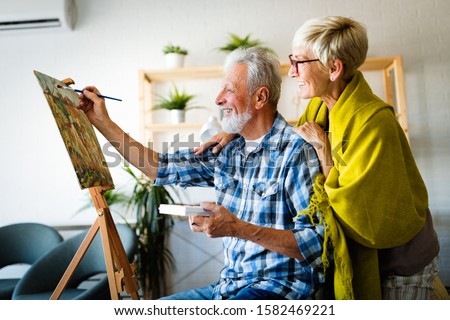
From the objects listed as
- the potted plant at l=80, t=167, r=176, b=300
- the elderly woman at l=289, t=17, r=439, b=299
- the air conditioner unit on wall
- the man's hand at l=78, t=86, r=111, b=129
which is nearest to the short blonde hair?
the elderly woman at l=289, t=17, r=439, b=299

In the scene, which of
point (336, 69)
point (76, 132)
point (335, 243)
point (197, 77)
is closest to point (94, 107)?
point (76, 132)

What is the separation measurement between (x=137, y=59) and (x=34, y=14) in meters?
0.89

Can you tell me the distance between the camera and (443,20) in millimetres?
3424

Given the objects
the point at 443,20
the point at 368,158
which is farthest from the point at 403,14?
the point at 368,158

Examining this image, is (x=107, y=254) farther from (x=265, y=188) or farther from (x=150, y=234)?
(x=150, y=234)

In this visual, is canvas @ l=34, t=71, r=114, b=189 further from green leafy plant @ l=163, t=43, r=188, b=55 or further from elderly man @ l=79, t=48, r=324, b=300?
green leafy plant @ l=163, t=43, r=188, b=55

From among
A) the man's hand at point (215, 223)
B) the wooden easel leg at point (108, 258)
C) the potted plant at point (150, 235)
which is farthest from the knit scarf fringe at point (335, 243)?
the potted plant at point (150, 235)

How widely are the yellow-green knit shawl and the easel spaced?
848 mm

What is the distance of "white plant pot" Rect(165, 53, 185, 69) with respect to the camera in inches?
129

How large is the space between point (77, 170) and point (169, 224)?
1889 millimetres

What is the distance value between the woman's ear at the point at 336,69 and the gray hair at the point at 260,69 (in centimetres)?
24

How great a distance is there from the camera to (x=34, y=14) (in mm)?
3412

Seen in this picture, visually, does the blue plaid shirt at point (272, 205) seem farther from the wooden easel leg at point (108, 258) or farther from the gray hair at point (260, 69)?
the wooden easel leg at point (108, 258)
